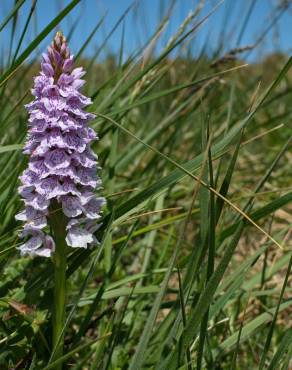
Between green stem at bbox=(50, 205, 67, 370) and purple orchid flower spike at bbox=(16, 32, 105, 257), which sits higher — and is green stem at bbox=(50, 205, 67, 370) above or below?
below

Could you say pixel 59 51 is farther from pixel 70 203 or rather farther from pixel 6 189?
pixel 6 189

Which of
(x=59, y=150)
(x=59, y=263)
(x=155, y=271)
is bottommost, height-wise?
(x=155, y=271)

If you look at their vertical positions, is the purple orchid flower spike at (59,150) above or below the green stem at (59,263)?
above

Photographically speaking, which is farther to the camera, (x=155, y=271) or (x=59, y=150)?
(x=155, y=271)

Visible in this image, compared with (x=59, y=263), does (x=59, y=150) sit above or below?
above

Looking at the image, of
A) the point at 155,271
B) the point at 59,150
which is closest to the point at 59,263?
the point at 59,150

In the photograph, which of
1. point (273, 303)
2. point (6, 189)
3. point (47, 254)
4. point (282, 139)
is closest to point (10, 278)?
point (6, 189)

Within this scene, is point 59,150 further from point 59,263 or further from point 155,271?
point 155,271

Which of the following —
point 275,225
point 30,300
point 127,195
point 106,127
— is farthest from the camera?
point 275,225
